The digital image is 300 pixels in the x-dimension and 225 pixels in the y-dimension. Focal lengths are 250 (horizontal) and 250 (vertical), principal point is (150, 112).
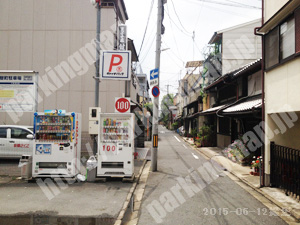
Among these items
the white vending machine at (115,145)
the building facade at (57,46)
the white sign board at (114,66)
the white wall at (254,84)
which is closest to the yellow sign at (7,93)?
the building facade at (57,46)

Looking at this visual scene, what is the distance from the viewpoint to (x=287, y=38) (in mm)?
7270

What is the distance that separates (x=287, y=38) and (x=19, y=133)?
11.8m

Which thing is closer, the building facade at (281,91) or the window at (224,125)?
the building facade at (281,91)

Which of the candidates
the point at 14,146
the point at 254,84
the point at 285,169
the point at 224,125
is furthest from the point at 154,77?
the point at 224,125

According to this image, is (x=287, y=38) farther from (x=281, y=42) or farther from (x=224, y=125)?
(x=224, y=125)

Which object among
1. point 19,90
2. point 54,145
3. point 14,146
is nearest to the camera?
point 54,145

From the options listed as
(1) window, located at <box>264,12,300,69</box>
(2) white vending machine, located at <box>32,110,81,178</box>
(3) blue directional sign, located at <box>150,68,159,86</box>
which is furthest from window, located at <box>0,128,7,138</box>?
(1) window, located at <box>264,12,300,69</box>

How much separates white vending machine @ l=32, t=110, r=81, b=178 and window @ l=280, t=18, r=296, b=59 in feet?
23.1

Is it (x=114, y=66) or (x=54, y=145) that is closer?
(x=54, y=145)

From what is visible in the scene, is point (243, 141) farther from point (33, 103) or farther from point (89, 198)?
point (33, 103)

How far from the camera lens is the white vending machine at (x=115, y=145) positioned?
8.87 m

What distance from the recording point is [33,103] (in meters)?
11.1

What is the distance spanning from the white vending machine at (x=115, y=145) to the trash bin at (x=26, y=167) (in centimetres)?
234

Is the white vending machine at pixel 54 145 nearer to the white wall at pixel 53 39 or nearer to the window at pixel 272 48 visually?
the white wall at pixel 53 39
